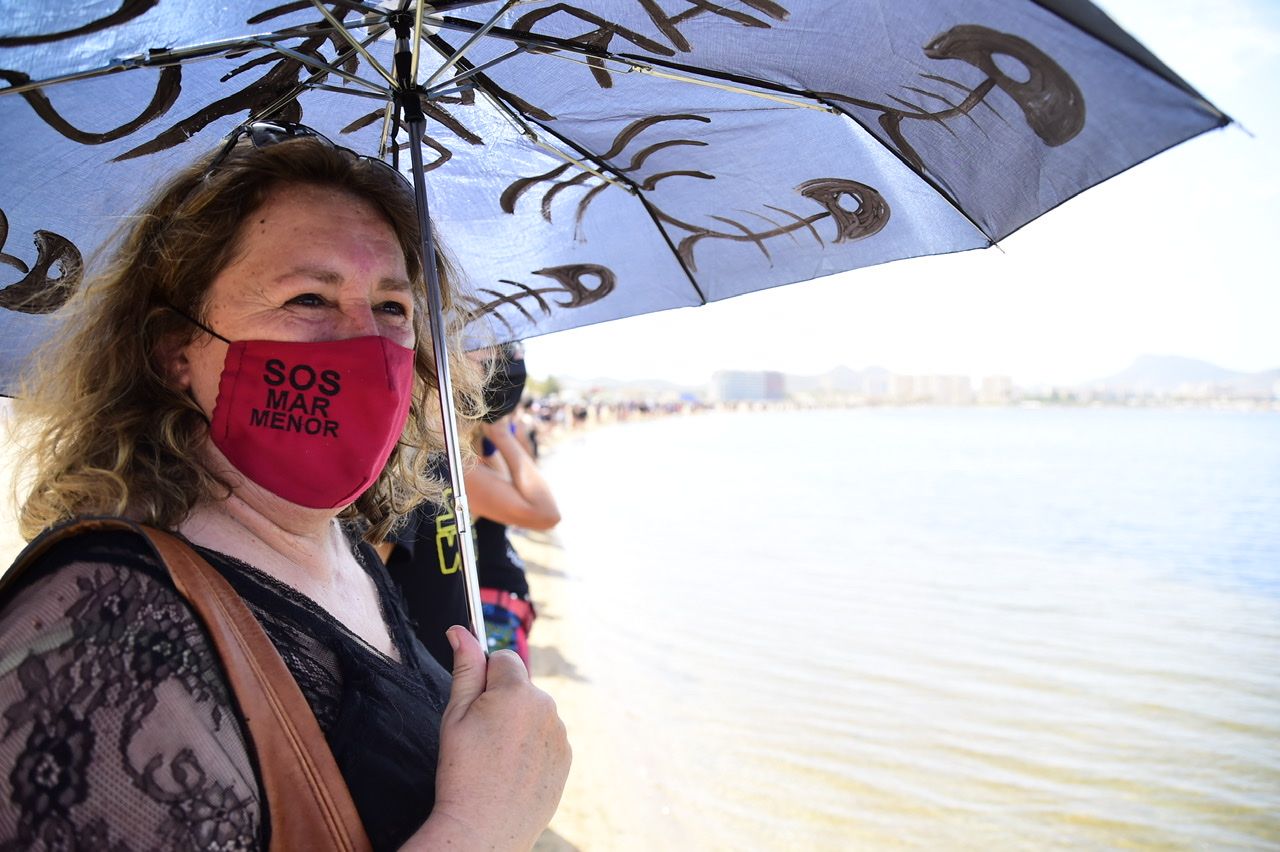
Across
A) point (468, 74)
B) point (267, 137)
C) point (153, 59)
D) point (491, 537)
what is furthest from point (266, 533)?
point (491, 537)

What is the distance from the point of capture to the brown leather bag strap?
101cm

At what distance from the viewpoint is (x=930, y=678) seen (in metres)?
8.00

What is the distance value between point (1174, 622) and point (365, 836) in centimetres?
1220

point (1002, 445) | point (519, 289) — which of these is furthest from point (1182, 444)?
point (519, 289)

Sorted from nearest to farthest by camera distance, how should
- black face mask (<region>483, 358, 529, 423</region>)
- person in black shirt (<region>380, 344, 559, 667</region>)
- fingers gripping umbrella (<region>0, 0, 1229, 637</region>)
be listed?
fingers gripping umbrella (<region>0, 0, 1229, 637</region>)
person in black shirt (<region>380, 344, 559, 667</region>)
black face mask (<region>483, 358, 529, 423</region>)

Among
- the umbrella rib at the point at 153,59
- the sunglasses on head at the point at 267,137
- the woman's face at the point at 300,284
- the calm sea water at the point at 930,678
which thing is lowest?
the calm sea water at the point at 930,678

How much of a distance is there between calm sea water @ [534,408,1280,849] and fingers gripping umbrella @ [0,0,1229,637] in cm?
371

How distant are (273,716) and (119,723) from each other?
16 centimetres

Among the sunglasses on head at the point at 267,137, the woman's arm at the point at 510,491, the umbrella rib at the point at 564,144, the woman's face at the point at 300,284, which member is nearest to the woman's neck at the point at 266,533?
the woman's face at the point at 300,284

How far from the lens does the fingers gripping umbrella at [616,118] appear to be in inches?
61.6

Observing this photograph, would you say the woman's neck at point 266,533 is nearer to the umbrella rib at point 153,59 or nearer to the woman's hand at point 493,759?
the woman's hand at point 493,759

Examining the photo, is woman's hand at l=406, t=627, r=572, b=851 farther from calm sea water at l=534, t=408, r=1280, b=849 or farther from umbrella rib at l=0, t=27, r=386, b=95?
calm sea water at l=534, t=408, r=1280, b=849

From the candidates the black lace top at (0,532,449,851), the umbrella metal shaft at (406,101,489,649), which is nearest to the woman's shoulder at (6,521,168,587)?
the black lace top at (0,532,449,851)

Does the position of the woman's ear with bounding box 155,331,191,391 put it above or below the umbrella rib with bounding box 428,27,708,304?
below
